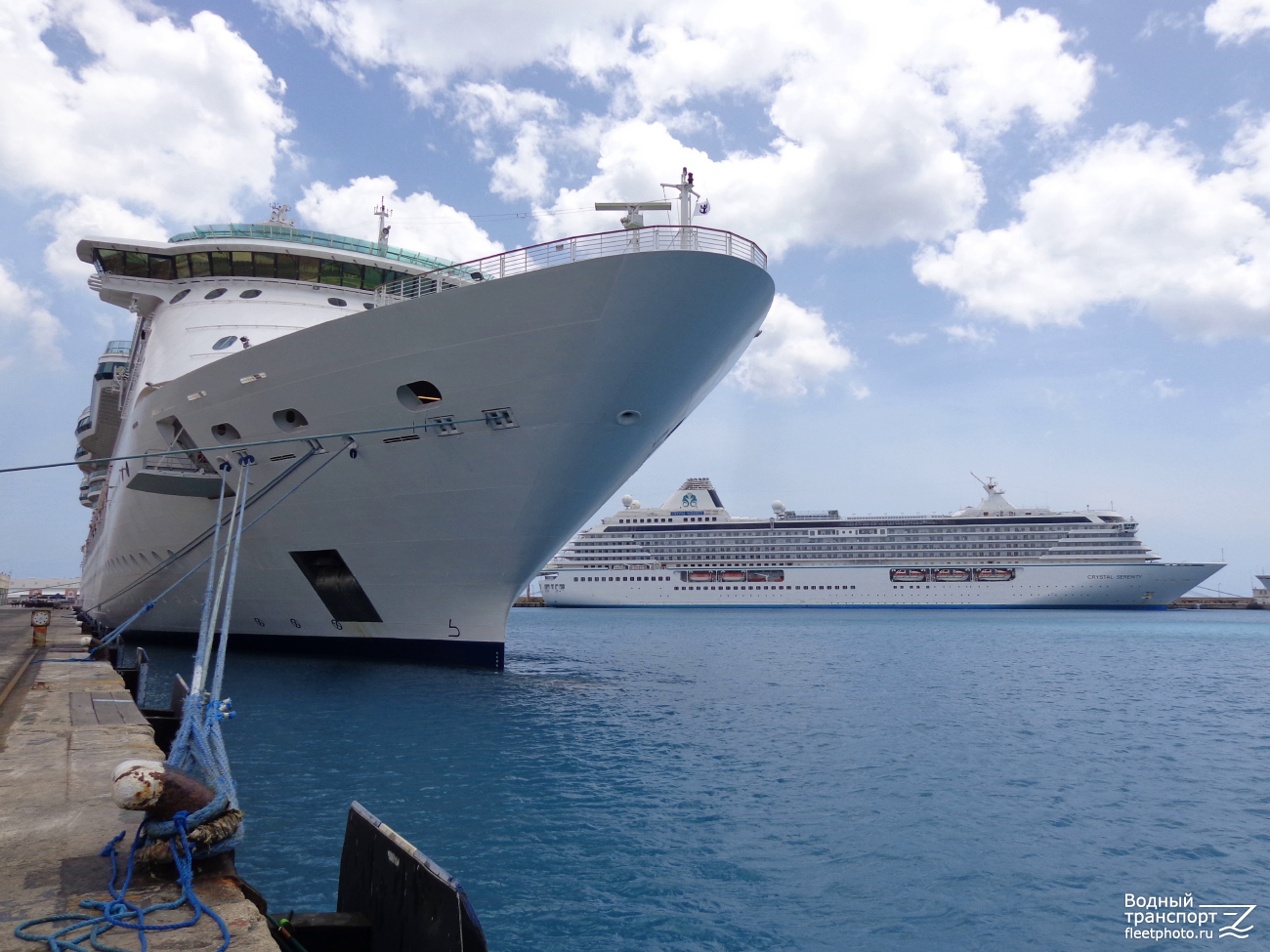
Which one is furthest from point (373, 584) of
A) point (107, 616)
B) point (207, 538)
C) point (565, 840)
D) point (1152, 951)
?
point (107, 616)

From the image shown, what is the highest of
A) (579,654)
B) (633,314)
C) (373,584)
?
(633,314)

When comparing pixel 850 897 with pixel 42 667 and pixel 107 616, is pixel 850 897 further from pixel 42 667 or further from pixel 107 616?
pixel 107 616

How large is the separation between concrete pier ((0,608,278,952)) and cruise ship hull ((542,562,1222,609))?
63728mm

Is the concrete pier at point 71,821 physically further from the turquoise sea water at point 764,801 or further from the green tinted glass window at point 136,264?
the green tinted glass window at point 136,264

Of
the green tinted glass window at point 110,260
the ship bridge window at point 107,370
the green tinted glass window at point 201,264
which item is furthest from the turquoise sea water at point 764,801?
the ship bridge window at point 107,370

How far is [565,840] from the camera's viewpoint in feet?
23.7

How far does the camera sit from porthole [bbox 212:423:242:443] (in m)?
14.5

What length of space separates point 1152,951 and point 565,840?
4632 mm

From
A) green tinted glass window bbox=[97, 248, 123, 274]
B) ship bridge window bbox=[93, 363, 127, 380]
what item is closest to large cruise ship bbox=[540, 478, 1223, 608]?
ship bridge window bbox=[93, 363, 127, 380]

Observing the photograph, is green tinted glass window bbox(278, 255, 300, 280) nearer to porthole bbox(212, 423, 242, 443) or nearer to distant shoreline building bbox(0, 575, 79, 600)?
porthole bbox(212, 423, 242, 443)

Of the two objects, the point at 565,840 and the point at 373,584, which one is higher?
the point at 373,584

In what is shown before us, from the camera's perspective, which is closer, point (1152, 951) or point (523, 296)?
point (1152, 951)

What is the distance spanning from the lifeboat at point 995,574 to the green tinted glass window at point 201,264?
6466cm

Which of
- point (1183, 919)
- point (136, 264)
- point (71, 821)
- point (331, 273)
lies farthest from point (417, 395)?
point (1183, 919)
